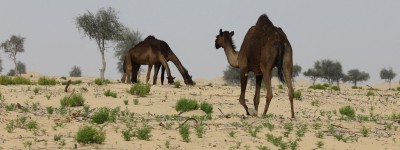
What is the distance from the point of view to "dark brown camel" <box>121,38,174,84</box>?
87.0ft

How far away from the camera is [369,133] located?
1064 centimetres

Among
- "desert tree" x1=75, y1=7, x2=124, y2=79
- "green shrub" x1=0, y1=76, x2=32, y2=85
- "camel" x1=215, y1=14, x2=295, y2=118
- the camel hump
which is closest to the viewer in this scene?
"camel" x1=215, y1=14, x2=295, y2=118

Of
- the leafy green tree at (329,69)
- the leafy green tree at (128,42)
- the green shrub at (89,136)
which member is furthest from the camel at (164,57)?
the leafy green tree at (329,69)

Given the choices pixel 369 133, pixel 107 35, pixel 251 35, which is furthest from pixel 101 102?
pixel 107 35

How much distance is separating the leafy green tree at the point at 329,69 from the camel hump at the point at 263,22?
251 feet

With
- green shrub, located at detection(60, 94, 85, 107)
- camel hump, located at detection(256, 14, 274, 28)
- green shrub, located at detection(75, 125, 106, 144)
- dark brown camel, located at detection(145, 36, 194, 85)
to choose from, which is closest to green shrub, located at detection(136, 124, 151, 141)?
green shrub, located at detection(75, 125, 106, 144)

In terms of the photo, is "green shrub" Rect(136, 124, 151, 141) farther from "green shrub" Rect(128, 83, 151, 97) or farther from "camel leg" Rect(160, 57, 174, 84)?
"camel leg" Rect(160, 57, 174, 84)

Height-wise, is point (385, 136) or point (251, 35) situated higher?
point (251, 35)

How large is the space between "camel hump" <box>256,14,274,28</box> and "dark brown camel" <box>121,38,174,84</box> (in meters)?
13.5

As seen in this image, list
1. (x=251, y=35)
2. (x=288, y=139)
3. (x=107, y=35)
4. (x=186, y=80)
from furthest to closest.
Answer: (x=107, y=35) < (x=186, y=80) < (x=251, y=35) < (x=288, y=139)

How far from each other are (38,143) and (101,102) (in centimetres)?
914

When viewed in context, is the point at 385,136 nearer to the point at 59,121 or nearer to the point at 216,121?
the point at 216,121

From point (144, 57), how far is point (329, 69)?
64.5 meters

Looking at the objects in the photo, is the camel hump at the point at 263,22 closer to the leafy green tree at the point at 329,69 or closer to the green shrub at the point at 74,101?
the green shrub at the point at 74,101
